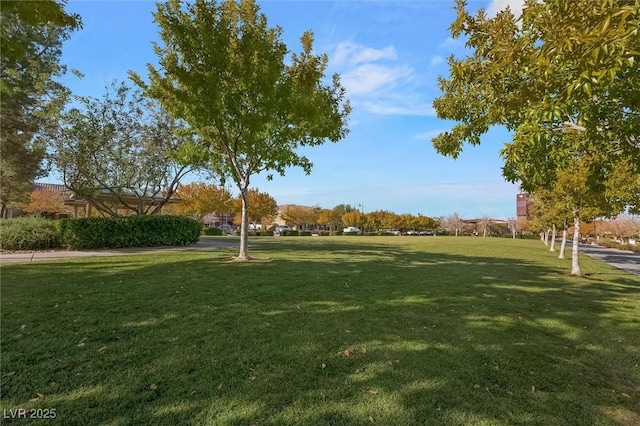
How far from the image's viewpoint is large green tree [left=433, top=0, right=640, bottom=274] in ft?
8.14

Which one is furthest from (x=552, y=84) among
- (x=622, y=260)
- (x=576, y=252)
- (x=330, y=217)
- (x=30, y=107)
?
(x=330, y=217)

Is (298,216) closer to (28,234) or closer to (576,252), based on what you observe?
(28,234)

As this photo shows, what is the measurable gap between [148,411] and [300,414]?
1134mm

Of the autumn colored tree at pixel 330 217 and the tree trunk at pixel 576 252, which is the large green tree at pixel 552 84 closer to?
the tree trunk at pixel 576 252

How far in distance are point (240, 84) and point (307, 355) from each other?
9.06m

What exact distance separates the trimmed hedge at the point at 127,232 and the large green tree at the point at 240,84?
238 inches

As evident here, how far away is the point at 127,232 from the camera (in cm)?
1563

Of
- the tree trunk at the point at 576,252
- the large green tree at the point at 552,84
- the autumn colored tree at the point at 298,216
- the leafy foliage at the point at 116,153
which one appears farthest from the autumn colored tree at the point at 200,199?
the large green tree at the point at 552,84

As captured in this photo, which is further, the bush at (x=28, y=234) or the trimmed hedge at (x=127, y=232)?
the trimmed hedge at (x=127, y=232)

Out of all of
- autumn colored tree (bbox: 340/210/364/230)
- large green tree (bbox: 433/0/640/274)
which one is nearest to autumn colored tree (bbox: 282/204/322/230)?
autumn colored tree (bbox: 340/210/364/230)

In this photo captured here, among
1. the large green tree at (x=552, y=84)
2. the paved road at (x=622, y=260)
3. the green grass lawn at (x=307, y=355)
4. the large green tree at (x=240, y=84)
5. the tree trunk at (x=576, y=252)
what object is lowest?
the paved road at (x=622, y=260)

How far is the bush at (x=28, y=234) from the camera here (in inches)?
535

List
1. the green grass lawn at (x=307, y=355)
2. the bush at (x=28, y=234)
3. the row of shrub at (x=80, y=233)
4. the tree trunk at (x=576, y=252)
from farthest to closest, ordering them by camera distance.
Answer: the row of shrub at (x=80, y=233), the bush at (x=28, y=234), the tree trunk at (x=576, y=252), the green grass lawn at (x=307, y=355)

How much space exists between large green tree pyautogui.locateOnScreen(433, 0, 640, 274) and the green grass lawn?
2.14 metres
